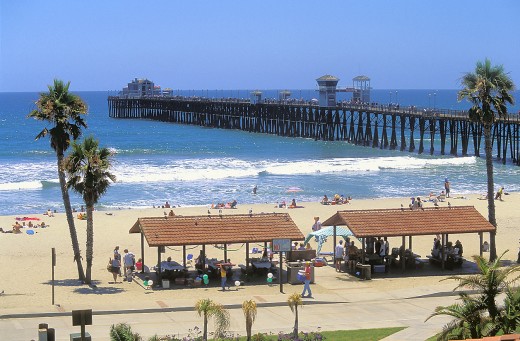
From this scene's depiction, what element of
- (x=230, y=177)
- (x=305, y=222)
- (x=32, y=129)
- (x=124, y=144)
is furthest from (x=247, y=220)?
(x=32, y=129)

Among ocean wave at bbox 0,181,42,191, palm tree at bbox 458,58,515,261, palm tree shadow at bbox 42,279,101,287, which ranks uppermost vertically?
palm tree at bbox 458,58,515,261

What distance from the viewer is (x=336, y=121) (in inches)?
3425

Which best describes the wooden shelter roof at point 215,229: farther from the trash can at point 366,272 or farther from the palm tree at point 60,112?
the palm tree at point 60,112

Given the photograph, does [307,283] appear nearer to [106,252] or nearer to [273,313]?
[273,313]

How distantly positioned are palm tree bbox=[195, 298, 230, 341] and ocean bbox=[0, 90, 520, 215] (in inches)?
1039

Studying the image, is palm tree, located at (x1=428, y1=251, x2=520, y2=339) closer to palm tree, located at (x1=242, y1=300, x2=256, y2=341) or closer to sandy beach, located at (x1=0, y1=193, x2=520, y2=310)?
palm tree, located at (x1=242, y1=300, x2=256, y2=341)

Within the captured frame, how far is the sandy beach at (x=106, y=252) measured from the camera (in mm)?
22422

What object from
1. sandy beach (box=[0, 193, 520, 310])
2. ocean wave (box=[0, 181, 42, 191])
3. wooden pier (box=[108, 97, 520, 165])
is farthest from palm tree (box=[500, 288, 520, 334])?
wooden pier (box=[108, 97, 520, 165])

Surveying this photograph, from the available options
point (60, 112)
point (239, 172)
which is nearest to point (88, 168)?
point (60, 112)

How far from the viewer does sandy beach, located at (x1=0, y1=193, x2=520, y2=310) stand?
2242 centimetres

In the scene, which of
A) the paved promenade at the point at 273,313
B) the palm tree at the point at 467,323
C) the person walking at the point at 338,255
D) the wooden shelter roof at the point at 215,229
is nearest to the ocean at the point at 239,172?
the wooden shelter roof at the point at 215,229

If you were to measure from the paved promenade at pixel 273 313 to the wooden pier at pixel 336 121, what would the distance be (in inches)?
1548

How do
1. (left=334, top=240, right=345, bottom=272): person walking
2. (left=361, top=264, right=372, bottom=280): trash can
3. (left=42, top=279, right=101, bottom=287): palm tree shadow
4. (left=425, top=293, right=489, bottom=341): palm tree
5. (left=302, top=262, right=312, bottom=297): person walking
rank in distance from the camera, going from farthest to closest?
(left=334, top=240, right=345, bottom=272): person walking → (left=361, top=264, right=372, bottom=280): trash can → (left=42, top=279, right=101, bottom=287): palm tree shadow → (left=302, top=262, right=312, bottom=297): person walking → (left=425, top=293, right=489, bottom=341): palm tree

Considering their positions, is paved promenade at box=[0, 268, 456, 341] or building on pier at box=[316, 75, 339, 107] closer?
paved promenade at box=[0, 268, 456, 341]
